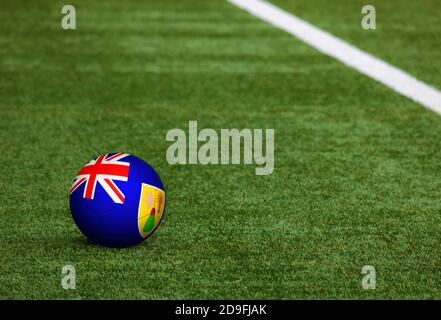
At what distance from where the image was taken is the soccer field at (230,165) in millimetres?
4906

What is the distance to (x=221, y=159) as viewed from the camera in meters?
7.05

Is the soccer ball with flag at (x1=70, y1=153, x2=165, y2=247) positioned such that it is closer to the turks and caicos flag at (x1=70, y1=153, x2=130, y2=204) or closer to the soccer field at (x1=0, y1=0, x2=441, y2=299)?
the turks and caicos flag at (x1=70, y1=153, x2=130, y2=204)

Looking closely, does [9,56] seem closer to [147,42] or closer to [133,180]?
[147,42]

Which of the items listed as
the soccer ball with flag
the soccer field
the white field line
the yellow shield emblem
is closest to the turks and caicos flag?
the soccer ball with flag

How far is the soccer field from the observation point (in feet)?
16.1

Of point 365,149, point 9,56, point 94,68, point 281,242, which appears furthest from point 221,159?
point 9,56

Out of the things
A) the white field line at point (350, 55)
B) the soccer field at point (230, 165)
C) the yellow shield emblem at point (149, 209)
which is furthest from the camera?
the white field line at point (350, 55)

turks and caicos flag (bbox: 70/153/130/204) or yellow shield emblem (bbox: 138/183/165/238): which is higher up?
turks and caicos flag (bbox: 70/153/130/204)

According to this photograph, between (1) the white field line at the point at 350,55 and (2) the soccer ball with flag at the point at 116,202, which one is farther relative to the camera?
(1) the white field line at the point at 350,55

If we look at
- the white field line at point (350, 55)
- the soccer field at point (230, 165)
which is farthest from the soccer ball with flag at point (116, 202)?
the white field line at point (350, 55)

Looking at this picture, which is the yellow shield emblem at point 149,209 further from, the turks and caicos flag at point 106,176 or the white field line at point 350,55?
the white field line at point 350,55

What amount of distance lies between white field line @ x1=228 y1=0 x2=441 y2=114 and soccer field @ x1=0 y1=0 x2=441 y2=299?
0.16 metres

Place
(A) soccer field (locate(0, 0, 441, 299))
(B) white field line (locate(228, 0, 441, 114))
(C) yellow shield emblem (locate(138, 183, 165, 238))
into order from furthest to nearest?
1. (B) white field line (locate(228, 0, 441, 114))
2. (C) yellow shield emblem (locate(138, 183, 165, 238))
3. (A) soccer field (locate(0, 0, 441, 299))

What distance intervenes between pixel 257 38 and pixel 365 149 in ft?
14.9
